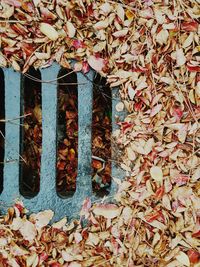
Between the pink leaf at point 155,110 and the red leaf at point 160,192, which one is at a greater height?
the pink leaf at point 155,110

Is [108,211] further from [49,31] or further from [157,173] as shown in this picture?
[49,31]

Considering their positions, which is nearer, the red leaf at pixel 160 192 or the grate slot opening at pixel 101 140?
the red leaf at pixel 160 192

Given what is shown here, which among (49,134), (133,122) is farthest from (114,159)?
(49,134)

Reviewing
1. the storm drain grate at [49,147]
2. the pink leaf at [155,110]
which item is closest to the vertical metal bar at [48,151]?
the storm drain grate at [49,147]

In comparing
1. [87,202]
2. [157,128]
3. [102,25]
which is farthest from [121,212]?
[102,25]

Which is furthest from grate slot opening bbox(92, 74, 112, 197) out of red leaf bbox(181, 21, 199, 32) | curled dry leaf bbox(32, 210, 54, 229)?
red leaf bbox(181, 21, 199, 32)

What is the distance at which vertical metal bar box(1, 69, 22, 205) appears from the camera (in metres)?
1.95

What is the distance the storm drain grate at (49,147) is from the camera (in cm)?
191

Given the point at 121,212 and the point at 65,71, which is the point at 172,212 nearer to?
the point at 121,212

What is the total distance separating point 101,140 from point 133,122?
338 mm

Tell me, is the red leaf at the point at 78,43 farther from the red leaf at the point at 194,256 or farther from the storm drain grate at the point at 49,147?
the red leaf at the point at 194,256

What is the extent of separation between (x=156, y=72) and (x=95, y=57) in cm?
22

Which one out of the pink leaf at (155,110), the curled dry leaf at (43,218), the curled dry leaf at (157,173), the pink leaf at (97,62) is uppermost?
the pink leaf at (97,62)

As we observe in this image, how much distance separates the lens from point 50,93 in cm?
194
